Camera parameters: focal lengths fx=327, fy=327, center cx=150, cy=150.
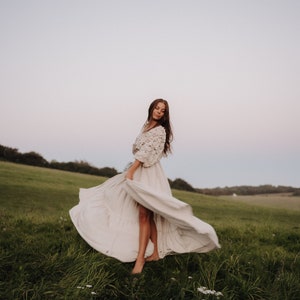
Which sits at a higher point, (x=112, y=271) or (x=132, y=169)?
(x=132, y=169)

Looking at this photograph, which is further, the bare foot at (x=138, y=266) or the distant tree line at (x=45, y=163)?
the distant tree line at (x=45, y=163)

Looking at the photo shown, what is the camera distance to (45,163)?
2239 centimetres

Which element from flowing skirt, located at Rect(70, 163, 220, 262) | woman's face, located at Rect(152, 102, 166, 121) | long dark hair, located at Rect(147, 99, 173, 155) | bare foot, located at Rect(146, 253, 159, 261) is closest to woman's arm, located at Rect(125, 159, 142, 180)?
flowing skirt, located at Rect(70, 163, 220, 262)

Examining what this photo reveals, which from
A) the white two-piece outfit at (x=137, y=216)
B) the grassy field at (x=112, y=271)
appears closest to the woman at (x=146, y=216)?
the white two-piece outfit at (x=137, y=216)

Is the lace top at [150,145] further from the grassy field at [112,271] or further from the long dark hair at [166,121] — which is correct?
the grassy field at [112,271]

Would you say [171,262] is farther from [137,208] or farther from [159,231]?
[137,208]

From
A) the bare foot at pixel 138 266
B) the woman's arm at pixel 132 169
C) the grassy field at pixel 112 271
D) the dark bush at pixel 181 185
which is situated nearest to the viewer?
the grassy field at pixel 112 271

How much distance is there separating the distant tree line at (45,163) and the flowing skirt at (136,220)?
16378 millimetres

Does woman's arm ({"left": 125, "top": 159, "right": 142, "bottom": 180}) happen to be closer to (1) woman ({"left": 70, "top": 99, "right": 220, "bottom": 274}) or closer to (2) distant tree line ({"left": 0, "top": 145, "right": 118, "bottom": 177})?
(1) woman ({"left": 70, "top": 99, "right": 220, "bottom": 274})

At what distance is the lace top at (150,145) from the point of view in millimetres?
4930

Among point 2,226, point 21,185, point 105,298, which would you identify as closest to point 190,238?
point 105,298

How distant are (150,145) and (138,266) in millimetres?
1786

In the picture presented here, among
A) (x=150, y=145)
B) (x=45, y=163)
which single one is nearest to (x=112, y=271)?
(x=150, y=145)

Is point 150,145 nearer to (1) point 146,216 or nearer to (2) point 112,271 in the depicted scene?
(1) point 146,216
